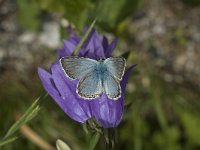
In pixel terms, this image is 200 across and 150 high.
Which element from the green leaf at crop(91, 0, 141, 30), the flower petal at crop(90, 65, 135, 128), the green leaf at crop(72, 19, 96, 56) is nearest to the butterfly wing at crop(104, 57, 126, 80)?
the flower petal at crop(90, 65, 135, 128)

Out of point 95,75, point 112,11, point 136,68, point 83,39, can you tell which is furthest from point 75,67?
point 136,68

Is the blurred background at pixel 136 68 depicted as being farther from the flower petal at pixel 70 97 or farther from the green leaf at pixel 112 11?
the flower petal at pixel 70 97

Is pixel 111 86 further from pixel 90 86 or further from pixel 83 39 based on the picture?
pixel 83 39

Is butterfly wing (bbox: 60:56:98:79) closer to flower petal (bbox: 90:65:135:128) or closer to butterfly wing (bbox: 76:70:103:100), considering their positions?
butterfly wing (bbox: 76:70:103:100)

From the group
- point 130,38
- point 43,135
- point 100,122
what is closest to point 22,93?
point 43,135

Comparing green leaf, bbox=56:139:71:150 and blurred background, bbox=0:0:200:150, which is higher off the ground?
green leaf, bbox=56:139:71:150

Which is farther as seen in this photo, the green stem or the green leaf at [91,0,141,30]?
the green leaf at [91,0,141,30]

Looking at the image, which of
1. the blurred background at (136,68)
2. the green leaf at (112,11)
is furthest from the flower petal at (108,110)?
the blurred background at (136,68)
